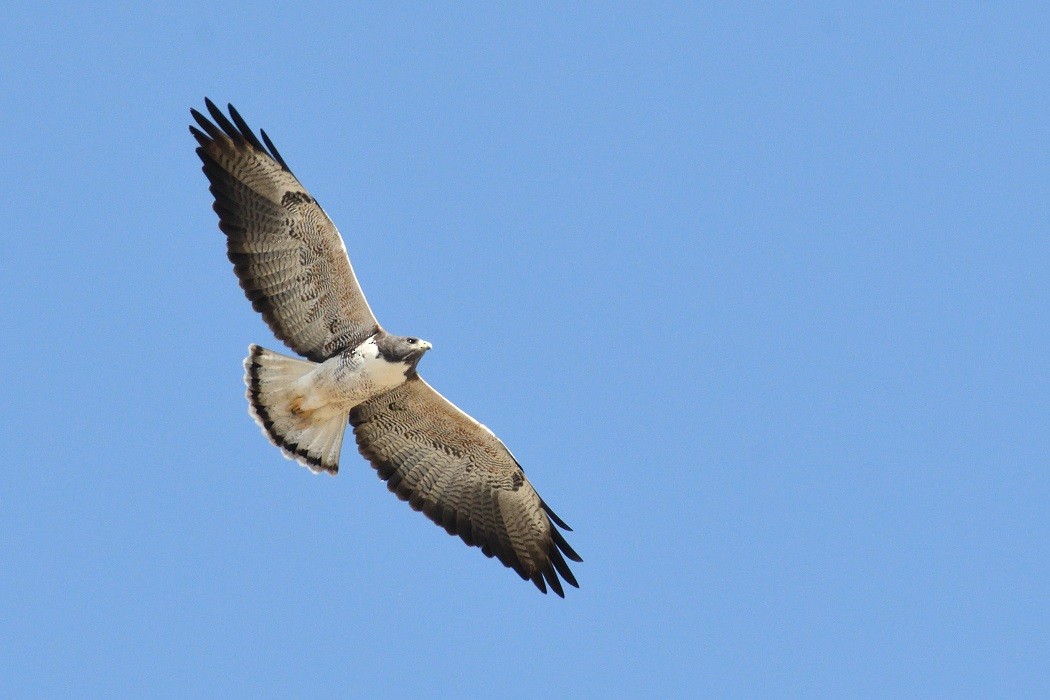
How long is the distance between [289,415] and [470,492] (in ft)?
6.54

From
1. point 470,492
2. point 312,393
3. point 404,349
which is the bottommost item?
point 312,393

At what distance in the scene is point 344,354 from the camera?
1534cm

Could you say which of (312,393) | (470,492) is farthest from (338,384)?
(470,492)

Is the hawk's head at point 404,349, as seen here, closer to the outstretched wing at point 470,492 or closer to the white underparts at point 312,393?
the white underparts at point 312,393

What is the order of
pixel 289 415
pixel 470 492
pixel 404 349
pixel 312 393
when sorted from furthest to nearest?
pixel 470 492, pixel 289 415, pixel 312 393, pixel 404 349

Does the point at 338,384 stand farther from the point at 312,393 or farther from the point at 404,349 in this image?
the point at 404,349

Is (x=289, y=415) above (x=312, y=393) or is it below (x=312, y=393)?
below

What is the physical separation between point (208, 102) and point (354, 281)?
2.20m

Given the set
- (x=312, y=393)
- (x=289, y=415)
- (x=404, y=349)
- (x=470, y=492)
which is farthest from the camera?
(x=470, y=492)

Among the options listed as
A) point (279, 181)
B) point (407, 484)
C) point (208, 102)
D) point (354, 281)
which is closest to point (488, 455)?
point (407, 484)

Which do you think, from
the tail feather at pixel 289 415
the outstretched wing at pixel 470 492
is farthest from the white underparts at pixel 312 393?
the outstretched wing at pixel 470 492

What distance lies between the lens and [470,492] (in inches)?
640

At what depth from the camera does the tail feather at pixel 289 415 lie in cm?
1560

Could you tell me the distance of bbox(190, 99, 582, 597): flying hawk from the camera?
15.2 meters
